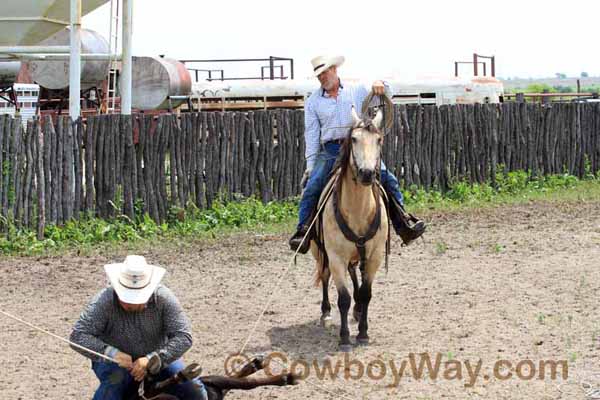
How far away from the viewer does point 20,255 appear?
12.2 meters

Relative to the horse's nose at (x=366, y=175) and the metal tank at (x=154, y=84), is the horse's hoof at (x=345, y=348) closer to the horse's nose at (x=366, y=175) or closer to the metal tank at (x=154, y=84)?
the horse's nose at (x=366, y=175)

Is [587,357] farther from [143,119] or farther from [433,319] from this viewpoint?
[143,119]

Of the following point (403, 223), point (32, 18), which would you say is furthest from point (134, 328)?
point (32, 18)

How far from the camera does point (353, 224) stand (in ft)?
26.4

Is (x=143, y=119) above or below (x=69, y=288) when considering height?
above

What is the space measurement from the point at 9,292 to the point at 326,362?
14.1ft

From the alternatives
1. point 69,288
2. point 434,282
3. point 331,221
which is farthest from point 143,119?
point 331,221

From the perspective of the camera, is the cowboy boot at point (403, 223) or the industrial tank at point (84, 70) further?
the industrial tank at point (84, 70)

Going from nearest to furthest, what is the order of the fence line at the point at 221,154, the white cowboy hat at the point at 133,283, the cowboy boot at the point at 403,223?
the white cowboy hat at the point at 133,283
the cowboy boot at the point at 403,223
the fence line at the point at 221,154

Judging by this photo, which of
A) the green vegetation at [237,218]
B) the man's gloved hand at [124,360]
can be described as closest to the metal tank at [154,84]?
the green vegetation at [237,218]

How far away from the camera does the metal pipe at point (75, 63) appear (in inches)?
562

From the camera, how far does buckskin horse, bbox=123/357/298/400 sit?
5484 mm

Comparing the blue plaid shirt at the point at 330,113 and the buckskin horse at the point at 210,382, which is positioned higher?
the blue plaid shirt at the point at 330,113

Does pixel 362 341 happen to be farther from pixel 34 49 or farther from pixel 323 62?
pixel 34 49
